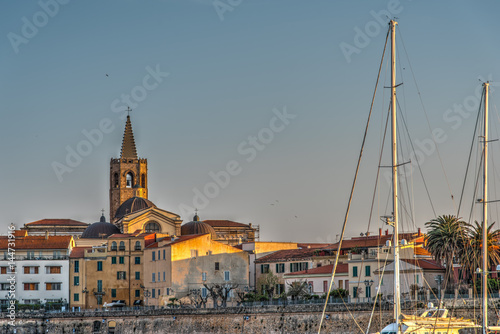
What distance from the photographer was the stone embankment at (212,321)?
63.2 meters

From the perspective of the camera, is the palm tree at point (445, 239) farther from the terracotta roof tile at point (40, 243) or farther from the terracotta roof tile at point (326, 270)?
the terracotta roof tile at point (40, 243)

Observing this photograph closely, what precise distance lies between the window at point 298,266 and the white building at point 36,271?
73.4 ft

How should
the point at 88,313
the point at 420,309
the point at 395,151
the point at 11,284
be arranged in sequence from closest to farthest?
1. the point at 395,151
2. the point at 420,309
3. the point at 88,313
4. the point at 11,284

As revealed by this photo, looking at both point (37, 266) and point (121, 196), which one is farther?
point (121, 196)

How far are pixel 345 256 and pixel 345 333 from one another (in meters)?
19.8

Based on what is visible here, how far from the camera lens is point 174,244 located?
84188mm

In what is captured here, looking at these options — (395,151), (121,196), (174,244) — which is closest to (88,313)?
(174,244)

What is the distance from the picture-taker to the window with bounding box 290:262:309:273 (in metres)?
84.9

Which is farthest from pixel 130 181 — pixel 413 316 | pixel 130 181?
pixel 413 316

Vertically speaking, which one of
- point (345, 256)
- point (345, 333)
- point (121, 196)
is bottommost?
point (345, 333)

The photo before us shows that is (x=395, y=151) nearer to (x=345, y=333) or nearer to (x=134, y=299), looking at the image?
(x=345, y=333)

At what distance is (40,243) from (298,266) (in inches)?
1054

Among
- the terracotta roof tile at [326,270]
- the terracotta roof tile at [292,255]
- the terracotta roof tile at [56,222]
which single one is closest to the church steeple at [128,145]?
the terracotta roof tile at [56,222]

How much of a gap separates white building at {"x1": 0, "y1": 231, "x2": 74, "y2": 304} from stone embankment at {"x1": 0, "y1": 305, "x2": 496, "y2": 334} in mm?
12401
